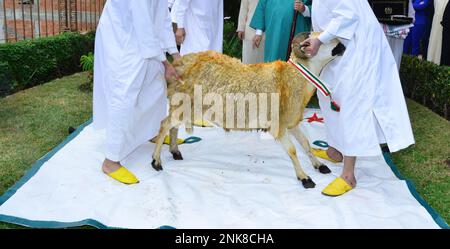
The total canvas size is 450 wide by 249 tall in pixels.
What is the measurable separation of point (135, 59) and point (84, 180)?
1.13 meters

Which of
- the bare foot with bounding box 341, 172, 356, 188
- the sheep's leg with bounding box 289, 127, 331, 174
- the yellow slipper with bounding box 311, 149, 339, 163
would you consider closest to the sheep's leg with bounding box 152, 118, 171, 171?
the sheep's leg with bounding box 289, 127, 331, 174

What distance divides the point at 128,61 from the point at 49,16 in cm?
752

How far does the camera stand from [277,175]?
15.3ft

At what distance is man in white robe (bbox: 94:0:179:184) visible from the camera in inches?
163

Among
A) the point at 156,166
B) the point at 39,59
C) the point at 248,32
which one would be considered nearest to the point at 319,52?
the point at 156,166

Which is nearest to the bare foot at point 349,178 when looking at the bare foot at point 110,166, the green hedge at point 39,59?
the bare foot at point 110,166

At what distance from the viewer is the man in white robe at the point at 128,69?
163 inches

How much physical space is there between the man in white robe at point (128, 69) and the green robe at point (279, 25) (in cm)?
210

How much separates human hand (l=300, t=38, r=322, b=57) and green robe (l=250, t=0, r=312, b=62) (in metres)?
2.11

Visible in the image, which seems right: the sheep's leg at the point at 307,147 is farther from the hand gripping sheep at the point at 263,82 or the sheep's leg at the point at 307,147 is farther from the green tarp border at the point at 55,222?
the green tarp border at the point at 55,222

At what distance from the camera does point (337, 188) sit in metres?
4.27

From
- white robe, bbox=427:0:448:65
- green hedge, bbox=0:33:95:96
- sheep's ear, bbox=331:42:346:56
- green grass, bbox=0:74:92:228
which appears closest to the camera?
sheep's ear, bbox=331:42:346:56

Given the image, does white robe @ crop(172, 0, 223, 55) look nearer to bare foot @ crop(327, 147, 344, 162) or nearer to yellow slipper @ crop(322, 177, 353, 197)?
bare foot @ crop(327, 147, 344, 162)

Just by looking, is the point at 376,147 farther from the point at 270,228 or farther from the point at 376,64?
the point at 270,228
